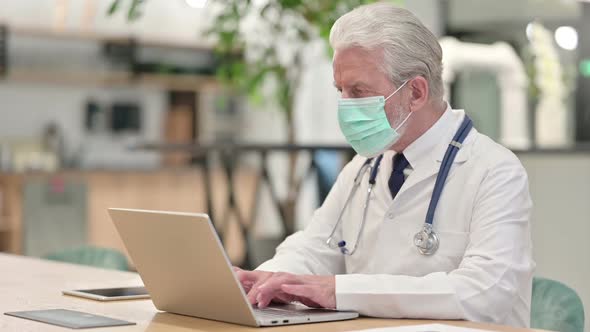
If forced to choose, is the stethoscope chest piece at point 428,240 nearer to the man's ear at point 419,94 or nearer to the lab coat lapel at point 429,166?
the lab coat lapel at point 429,166

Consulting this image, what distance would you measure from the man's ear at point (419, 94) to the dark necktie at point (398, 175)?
0.45ft

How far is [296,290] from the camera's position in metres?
1.92

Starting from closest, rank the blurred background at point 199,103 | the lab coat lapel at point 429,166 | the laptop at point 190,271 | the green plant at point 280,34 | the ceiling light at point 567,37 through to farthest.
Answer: the laptop at point 190,271
the lab coat lapel at point 429,166
the green plant at point 280,34
the ceiling light at point 567,37
the blurred background at point 199,103

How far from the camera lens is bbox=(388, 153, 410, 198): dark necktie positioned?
2.30 meters

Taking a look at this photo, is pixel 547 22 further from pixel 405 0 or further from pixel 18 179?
pixel 18 179

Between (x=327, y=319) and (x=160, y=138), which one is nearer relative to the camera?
(x=327, y=319)

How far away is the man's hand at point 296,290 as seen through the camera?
75.9 inches

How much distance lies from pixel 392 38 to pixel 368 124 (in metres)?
0.19

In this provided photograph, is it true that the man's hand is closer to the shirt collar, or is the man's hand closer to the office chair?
the shirt collar

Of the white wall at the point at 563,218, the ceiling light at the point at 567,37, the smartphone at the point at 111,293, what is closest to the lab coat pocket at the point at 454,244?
the smartphone at the point at 111,293

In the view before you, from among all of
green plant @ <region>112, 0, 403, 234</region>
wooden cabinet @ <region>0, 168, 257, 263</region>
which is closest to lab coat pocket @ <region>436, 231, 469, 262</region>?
green plant @ <region>112, 0, 403, 234</region>

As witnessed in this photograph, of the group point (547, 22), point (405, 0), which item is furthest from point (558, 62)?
point (405, 0)

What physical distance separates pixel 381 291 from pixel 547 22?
4.48 metres

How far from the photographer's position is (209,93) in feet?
32.3
